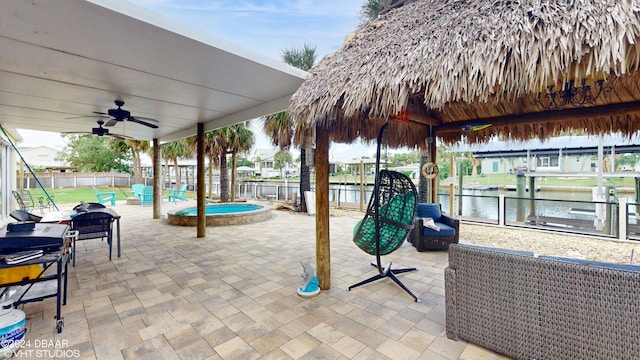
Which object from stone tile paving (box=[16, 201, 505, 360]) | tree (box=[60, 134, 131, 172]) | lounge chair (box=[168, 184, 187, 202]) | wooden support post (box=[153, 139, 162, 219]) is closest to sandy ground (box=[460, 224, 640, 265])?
stone tile paving (box=[16, 201, 505, 360])

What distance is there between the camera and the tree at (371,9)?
744 cm

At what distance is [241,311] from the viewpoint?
2.71 meters

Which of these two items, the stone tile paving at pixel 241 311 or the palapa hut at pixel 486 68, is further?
the stone tile paving at pixel 241 311

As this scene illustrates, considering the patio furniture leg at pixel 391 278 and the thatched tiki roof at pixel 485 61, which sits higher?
the thatched tiki roof at pixel 485 61

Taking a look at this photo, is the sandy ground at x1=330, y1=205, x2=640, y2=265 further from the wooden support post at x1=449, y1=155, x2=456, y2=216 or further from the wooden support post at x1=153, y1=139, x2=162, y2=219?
the wooden support post at x1=153, y1=139, x2=162, y2=219

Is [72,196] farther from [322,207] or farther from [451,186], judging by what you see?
[451,186]

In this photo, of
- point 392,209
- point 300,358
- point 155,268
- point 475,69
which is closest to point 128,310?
point 155,268

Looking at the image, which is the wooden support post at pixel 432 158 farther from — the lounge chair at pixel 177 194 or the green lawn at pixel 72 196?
the green lawn at pixel 72 196

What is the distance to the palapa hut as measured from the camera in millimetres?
1811

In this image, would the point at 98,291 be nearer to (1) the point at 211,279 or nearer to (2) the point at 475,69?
(1) the point at 211,279

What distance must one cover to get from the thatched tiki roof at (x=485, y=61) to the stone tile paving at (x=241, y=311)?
1935 mm

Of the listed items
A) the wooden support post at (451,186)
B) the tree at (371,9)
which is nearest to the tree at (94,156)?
the tree at (371,9)

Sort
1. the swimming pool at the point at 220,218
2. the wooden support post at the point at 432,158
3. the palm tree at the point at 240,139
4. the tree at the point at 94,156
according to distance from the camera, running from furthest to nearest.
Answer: the tree at the point at 94,156 < the palm tree at the point at 240,139 < the swimming pool at the point at 220,218 < the wooden support post at the point at 432,158

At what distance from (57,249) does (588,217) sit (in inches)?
455
